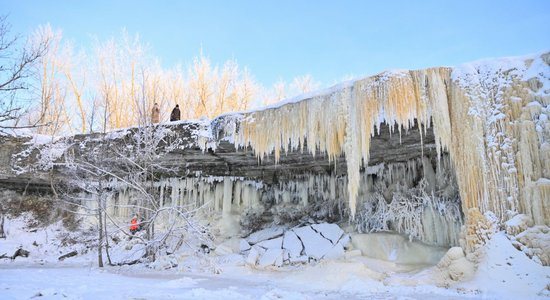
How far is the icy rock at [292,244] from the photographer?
9905mm

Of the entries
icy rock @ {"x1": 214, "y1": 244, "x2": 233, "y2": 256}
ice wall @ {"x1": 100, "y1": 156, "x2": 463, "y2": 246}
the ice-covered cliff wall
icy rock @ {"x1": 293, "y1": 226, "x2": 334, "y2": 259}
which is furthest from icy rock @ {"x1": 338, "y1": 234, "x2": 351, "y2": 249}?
icy rock @ {"x1": 214, "y1": 244, "x2": 233, "y2": 256}

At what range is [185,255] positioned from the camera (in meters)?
10.4

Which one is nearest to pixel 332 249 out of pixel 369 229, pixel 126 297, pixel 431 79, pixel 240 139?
pixel 369 229

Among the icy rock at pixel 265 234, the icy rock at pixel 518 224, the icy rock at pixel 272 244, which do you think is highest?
the icy rock at pixel 518 224

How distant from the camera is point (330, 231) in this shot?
404 inches

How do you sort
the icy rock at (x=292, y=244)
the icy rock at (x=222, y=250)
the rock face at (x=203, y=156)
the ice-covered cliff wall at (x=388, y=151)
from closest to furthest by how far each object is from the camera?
the ice-covered cliff wall at (x=388, y=151) → the rock face at (x=203, y=156) → the icy rock at (x=292, y=244) → the icy rock at (x=222, y=250)

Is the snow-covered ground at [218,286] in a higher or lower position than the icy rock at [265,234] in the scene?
lower

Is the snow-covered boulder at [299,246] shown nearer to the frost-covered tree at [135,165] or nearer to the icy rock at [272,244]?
the icy rock at [272,244]

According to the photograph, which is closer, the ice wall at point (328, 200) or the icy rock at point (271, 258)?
the ice wall at point (328, 200)

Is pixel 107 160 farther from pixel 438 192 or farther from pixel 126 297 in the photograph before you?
pixel 438 192

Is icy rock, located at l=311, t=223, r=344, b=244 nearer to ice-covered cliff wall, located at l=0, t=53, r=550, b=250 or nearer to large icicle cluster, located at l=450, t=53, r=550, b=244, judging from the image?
ice-covered cliff wall, located at l=0, t=53, r=550, b=250

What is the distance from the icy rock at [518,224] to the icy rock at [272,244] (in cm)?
582

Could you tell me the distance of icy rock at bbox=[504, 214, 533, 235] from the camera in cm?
607

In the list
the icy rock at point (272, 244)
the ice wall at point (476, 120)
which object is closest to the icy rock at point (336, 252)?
the icy rock at point (272, 244)
